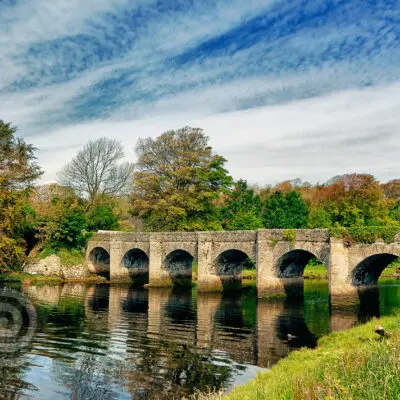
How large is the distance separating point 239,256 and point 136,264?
12197mm

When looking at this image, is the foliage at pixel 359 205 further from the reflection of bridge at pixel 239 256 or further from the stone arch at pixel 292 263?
the reflection of bridge at pixel 239 256

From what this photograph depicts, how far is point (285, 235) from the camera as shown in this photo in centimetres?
2839

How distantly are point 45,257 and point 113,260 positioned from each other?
21.3 ft

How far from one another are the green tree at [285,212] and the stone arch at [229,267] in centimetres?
1784

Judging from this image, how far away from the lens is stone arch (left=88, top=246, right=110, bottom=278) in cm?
4362

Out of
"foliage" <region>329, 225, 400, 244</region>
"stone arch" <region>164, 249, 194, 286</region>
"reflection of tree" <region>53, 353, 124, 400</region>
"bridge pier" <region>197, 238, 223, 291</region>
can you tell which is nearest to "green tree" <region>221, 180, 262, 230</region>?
"stone arch" <region>164, 249, 194, 286</region>

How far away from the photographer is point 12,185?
36.3m

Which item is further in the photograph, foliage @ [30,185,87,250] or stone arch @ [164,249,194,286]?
foliage @ [30,185,87,250]

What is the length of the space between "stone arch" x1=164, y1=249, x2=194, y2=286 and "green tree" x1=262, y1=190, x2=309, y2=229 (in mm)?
16891

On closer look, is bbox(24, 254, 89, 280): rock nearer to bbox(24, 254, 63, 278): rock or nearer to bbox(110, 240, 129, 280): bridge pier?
bbox(24, 254, 63, 278): rock

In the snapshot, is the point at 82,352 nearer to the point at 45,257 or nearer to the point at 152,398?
the point at 152,398

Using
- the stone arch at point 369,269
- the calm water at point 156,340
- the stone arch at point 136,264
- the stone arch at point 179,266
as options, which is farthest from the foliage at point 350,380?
the stone arch at point 136,264

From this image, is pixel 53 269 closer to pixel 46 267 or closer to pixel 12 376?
pixel 46 267

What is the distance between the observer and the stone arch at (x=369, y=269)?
83.7 ft
